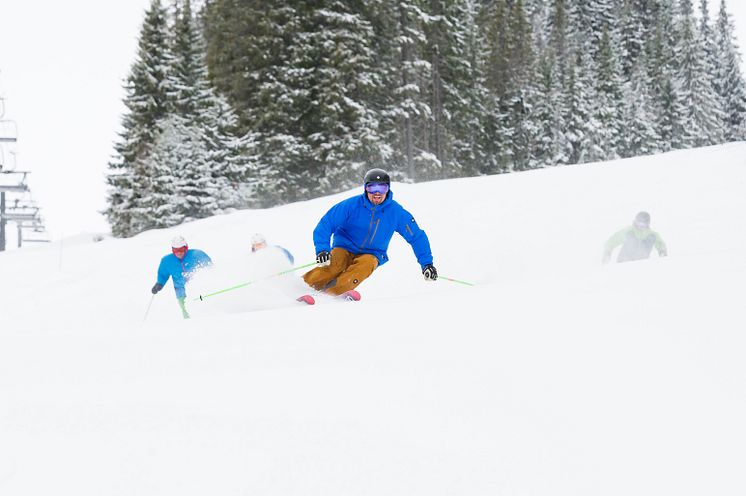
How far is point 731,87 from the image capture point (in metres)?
49.1

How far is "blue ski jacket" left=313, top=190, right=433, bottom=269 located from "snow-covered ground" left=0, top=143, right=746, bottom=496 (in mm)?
2119

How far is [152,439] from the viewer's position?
242 cm

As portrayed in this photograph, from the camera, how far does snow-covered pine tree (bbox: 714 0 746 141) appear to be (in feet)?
158

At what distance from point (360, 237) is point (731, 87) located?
2003 inches

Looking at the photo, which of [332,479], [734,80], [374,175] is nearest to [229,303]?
[374,175]

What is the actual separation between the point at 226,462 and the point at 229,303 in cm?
482

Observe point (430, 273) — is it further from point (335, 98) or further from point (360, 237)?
point (335, 98)

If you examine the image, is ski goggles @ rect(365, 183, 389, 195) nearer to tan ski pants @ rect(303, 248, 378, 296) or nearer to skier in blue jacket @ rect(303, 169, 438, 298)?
skier in blue jacket @ rect(303, 169, 438, 298)

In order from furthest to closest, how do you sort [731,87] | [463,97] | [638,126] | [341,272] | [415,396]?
[731,87] < [638,126] < [463,97] < [341,272] < [415,396]

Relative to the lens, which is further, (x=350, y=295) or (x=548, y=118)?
(x=548, y=118)

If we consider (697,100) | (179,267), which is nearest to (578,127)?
(697,100)

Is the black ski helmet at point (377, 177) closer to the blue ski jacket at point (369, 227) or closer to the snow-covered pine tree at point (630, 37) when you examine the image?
the blue ski jacket at point (369, 227)

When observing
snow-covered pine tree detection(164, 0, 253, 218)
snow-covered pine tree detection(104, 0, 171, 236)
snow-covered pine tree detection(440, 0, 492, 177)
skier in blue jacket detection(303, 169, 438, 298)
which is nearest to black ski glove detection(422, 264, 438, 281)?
skier in blue jacket detection(303, 169, 438, 298)

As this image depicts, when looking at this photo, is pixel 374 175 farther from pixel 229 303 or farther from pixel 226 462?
pixel 226 462
